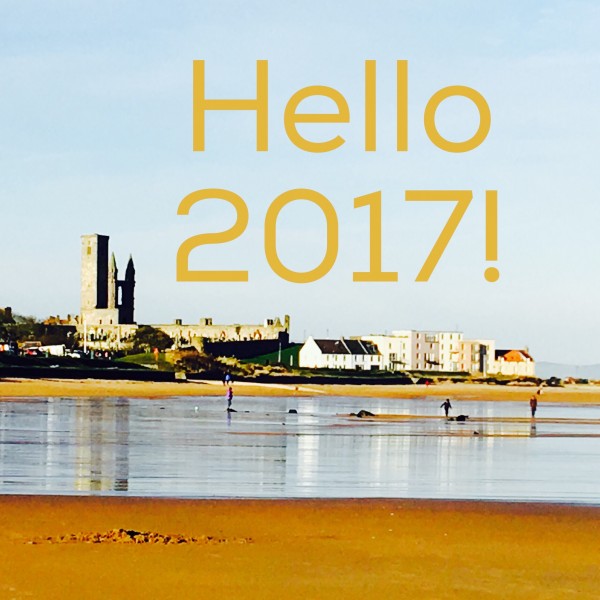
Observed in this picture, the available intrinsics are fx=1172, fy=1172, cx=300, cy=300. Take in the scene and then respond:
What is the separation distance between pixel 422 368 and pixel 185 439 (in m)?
168

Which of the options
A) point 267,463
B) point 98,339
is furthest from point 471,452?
point 98,339

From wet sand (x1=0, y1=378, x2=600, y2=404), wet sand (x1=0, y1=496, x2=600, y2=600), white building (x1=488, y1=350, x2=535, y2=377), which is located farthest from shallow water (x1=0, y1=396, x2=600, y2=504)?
white building (x1=488, y1=350, x2=535, y2=377)

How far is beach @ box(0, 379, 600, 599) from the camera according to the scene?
10.8 meters

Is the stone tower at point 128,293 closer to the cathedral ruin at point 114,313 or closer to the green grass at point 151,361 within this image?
the cathedral ruin at point 114,313

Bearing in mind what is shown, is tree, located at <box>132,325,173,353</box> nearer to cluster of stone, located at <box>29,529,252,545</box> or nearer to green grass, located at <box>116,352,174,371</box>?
green grass, located at <box>116,352,174,371</box>

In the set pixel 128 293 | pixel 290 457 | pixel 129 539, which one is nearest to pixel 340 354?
pixel 128 293

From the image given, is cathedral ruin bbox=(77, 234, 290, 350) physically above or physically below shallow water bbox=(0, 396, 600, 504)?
above

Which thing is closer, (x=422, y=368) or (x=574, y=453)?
(x=574, y=453)

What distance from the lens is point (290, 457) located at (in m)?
26.0

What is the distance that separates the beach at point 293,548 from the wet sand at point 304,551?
0.06 feet

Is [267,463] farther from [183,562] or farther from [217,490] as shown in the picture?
[183,562]

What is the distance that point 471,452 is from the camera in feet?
95.7

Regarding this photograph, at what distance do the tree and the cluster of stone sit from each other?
123175 millimetres

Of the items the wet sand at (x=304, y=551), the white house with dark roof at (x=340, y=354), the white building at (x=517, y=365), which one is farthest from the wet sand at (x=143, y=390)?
the white building at (x=517, y=365)
